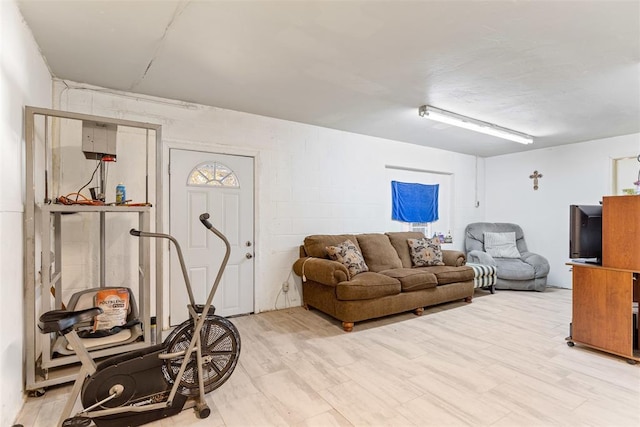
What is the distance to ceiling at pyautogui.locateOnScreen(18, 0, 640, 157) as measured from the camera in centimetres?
189

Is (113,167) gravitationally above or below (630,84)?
below

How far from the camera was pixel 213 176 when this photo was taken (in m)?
3.67

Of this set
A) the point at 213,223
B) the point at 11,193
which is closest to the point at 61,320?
the point at 11,193

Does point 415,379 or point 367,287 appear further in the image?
point 367,287

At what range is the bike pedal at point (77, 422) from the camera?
162 cm

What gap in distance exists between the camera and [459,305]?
4340 mm

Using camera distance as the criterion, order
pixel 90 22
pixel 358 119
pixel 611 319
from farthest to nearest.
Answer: pixel 358 119
pixel 611 319
pixel 90 22

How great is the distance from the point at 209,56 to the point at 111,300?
2098 millimetres

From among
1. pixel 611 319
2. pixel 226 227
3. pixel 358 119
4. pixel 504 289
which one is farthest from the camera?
pixel 504 289

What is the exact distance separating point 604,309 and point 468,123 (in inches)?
94.8

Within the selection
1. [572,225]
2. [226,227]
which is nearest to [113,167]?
[226,227]

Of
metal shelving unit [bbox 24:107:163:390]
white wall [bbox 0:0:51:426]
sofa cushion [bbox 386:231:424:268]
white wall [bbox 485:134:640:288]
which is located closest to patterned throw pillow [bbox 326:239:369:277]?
sofa cushion [bbox 386:231:424:268]

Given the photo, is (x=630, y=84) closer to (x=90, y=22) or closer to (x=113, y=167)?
(x=90, y=22)

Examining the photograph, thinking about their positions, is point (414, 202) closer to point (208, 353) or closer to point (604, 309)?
point (604, 309)
